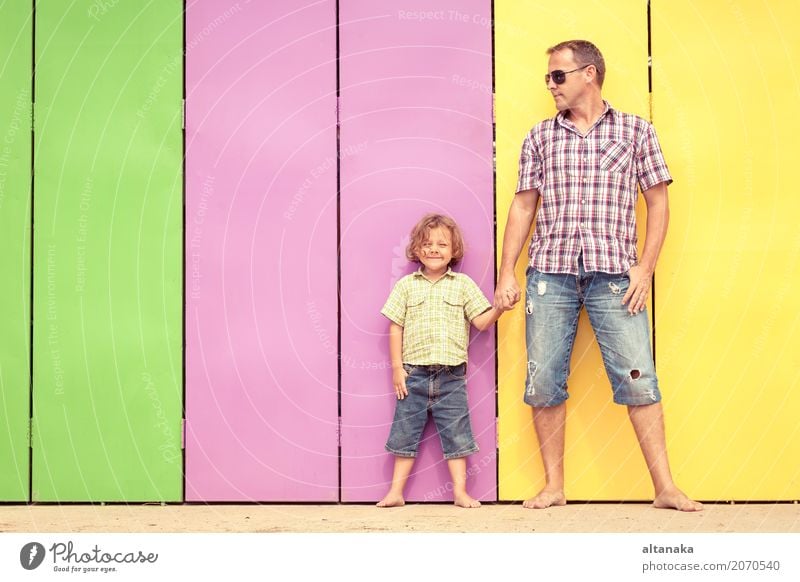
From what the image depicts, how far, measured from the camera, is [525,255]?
157 inches

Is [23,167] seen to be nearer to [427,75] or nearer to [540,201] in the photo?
[427,75]

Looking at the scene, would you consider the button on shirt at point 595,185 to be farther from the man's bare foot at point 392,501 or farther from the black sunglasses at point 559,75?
the man's bare foot at point 392,501

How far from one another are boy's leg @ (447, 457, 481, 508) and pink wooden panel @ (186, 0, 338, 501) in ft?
1.69

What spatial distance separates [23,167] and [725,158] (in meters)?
3.02

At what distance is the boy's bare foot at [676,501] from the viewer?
3.72 m

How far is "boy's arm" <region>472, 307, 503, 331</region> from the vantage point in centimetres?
384

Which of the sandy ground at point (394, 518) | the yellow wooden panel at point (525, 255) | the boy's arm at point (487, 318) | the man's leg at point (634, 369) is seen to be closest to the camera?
the sandy ground at point (394, 518)

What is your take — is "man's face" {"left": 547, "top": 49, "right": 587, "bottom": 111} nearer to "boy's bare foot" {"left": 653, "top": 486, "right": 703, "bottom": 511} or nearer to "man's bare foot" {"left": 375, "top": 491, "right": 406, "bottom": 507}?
"boy's bare foot" {"left": 653, "top": 486, "right": 703, "bottom": 511}

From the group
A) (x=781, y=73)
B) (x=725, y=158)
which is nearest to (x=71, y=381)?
(x=725, y=158)

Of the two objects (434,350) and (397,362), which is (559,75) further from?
(397,362)

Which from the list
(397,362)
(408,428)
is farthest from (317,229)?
(408,428)

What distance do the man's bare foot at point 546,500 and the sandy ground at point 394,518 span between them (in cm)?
4

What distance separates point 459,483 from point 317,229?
1.24 m

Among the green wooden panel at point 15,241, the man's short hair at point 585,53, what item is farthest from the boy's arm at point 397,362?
the green wooden panel at point 15,241
